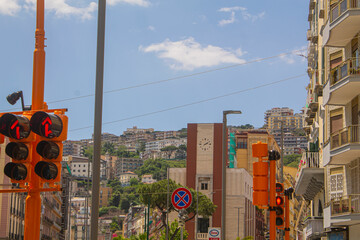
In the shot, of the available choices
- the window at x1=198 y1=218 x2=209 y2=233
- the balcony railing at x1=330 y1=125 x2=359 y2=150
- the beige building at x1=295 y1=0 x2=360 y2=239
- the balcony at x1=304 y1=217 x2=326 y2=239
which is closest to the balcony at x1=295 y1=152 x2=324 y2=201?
the beige building at x1=295 y1=0 x2=360 y2=239

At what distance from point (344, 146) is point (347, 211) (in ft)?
8.44

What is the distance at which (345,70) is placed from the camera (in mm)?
25828

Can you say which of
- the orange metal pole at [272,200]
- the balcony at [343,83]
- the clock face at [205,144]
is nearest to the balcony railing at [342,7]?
the balcony at [343,83]

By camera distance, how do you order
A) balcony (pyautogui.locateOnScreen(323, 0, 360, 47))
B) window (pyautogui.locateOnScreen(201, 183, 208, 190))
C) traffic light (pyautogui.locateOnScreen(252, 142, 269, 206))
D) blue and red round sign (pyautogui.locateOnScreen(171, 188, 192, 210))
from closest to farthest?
traffic light (pyautogui.locateOnScreen(252, 142, 269, 206))
blue and red round sign (pyautogui.locateOnScreen(171, 188, 192, 210))
balcony (pyautogui.locateOnScreen(323, 0, 360, 47))
window (pyautogui.locateOnScreen(201, 183, 208, 190))

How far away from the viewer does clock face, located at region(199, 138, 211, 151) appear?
364ft

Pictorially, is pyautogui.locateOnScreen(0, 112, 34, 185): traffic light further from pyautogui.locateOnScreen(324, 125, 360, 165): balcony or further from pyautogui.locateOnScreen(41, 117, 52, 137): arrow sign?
pyautogui.locateOnScreen(324, 125, 360, 165): balcony

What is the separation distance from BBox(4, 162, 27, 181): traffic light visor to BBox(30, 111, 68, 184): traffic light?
7.1 inches

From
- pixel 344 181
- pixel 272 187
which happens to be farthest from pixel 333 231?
pixel 272 187

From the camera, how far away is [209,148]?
111000 millimetres

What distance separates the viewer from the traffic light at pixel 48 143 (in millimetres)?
8422

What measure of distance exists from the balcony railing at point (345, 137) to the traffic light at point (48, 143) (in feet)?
59.9

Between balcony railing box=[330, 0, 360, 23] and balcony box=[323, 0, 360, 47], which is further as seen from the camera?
balcony railing box=[330, 0, 360, 23]

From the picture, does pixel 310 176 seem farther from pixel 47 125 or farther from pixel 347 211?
pixel 47 125

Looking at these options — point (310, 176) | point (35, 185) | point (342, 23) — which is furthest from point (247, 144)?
point (35, 185)
